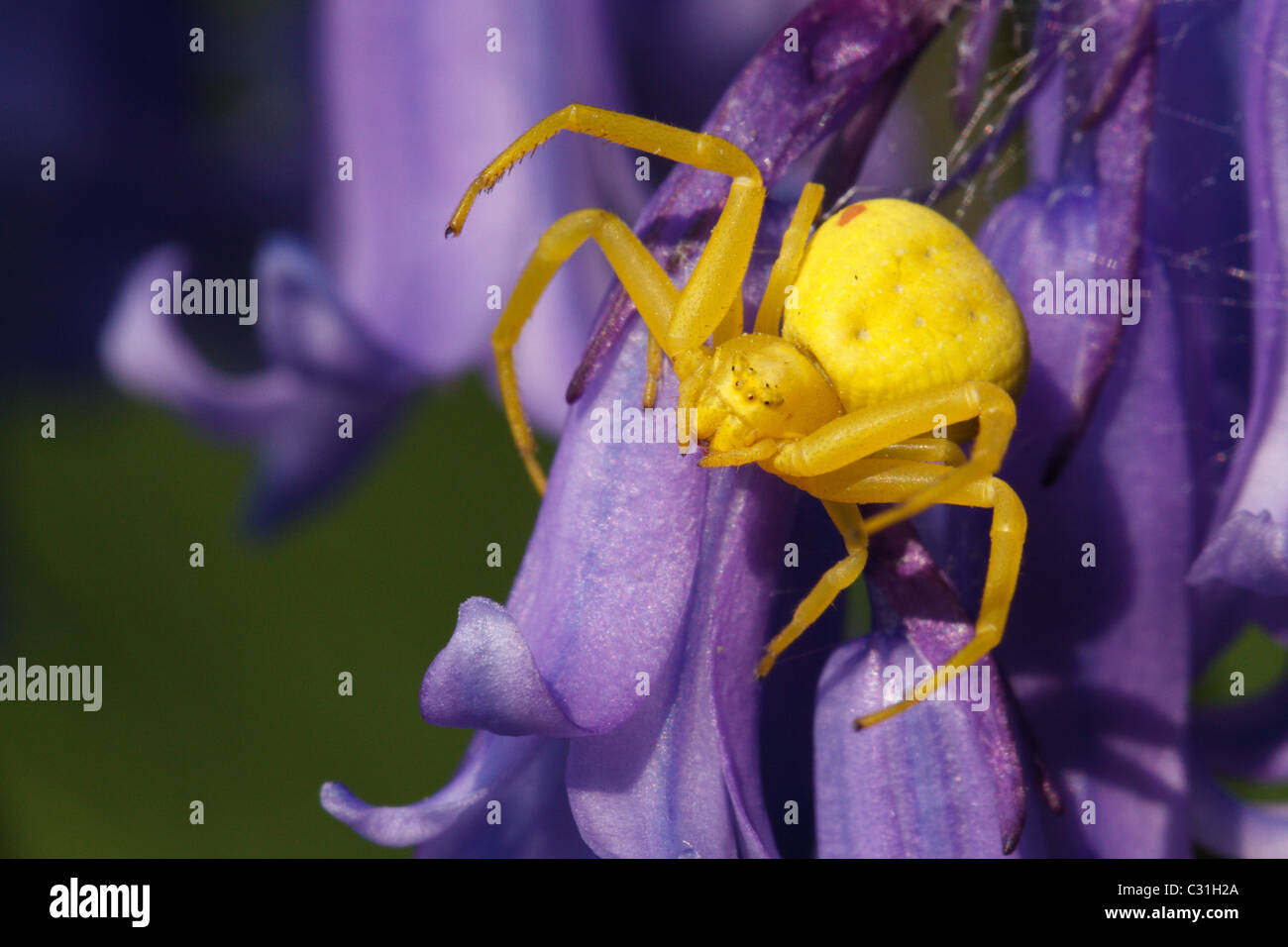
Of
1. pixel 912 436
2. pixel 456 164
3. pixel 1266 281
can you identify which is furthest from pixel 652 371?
pixel 456 164

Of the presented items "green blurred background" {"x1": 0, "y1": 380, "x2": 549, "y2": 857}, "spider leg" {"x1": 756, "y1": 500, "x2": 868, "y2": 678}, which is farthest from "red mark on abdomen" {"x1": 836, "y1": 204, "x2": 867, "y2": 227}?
"green blurred background" {"x1": 0, "y1": 380, "x2": 549, "y2": 857}

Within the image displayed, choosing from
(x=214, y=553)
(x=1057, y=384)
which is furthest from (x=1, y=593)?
(x=1057, y=384)

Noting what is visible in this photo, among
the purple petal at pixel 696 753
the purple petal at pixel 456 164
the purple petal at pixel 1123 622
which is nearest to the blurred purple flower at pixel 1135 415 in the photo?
the purple petal at pixel 1123 622

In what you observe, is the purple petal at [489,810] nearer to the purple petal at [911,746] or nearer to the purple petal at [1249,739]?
the purple petal at [911,746]

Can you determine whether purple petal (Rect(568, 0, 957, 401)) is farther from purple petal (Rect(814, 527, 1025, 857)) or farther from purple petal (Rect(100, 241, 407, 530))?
purple petal (Rect(100, 241, 407, 530))

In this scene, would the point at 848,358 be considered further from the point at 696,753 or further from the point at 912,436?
the point at 696,753
